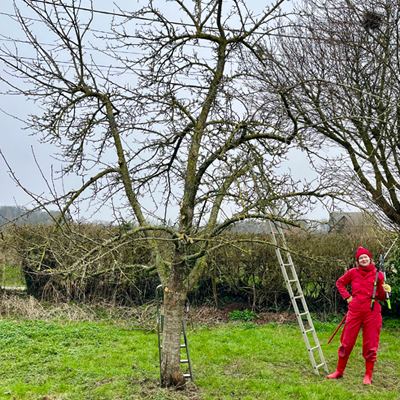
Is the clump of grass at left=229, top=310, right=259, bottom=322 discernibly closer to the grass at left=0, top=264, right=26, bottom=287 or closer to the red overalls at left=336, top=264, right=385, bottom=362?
the red overalls at left=336, top=264, right=385, bottom=362

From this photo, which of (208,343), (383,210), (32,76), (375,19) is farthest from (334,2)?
(208,343)

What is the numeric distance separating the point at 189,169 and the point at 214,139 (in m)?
0.48

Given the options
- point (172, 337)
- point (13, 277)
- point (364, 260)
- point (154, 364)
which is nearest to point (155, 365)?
point (154, 364)

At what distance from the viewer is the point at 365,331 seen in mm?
5426

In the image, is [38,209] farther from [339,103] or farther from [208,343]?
[339,103]

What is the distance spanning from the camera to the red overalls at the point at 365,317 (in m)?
5.36

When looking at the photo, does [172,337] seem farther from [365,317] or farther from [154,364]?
[365,317]

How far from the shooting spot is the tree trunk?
4.48 metres

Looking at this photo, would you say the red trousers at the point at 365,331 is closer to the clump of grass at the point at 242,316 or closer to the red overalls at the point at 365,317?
the red overalls at the point at 365,317

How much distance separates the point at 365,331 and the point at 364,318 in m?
0.17

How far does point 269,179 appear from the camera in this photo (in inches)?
169

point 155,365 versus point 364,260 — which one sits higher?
point 364,260

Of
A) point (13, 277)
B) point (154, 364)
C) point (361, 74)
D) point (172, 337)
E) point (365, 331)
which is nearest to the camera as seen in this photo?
point (172, 337)

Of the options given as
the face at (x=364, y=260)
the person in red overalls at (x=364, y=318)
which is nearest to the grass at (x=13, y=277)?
the person in red overalls at (x=364, y=318)
